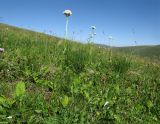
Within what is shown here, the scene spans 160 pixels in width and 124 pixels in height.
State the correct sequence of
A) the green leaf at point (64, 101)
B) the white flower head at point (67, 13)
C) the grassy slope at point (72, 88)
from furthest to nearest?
the white flower head at point (67, 13)
the green leaf at point (64, 101)
the grassy slope at point (72, 88)

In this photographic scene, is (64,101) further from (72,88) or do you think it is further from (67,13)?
(67,13)

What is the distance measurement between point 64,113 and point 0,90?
1.09m

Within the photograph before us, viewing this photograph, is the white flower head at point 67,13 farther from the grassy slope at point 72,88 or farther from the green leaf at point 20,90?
the green leaf at point 20,90

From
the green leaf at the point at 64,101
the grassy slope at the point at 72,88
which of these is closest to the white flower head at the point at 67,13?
the grassy slope at the point at 72,88

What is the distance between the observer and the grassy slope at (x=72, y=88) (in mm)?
4418

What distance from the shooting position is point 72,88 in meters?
5.32

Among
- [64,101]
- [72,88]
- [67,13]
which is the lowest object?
[64,101]

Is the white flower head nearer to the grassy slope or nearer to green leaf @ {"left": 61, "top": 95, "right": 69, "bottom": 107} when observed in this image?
the grassy slope

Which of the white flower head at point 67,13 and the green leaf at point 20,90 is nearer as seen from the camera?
the green leaf at point 20,90

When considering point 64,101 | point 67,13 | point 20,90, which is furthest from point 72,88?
point 67,13

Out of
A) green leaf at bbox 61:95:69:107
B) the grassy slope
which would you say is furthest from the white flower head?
green leaf at bbox 61:95:69:107

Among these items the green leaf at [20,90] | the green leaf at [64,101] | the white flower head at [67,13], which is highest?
the white flower head at [67,13]

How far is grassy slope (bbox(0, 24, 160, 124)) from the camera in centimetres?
442

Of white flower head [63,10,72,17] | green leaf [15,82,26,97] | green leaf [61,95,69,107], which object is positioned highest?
white flower head [63,10,72,17]
